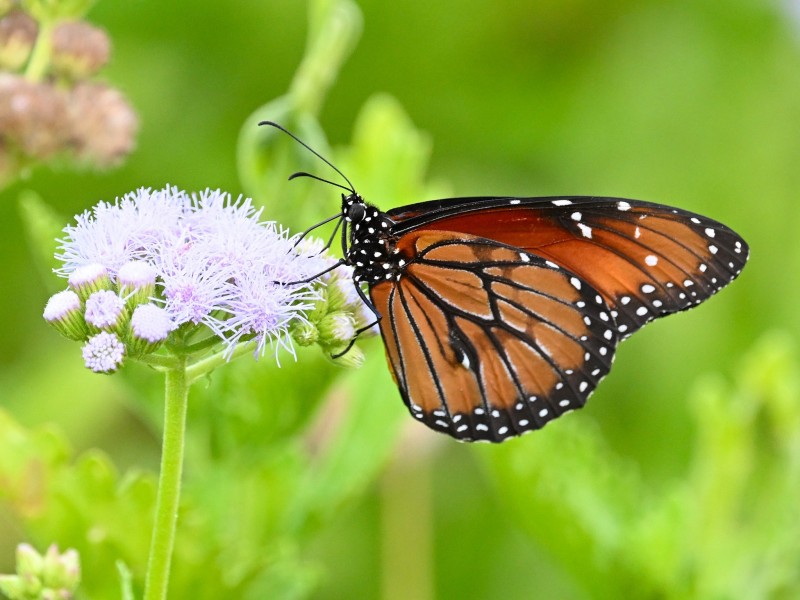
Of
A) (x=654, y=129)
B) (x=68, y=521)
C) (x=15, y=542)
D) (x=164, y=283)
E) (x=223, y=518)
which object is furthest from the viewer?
(x=654, y=129)

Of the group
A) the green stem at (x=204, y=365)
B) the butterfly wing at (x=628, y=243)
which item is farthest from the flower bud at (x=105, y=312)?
the butterfly wing at (x=628, y=243)

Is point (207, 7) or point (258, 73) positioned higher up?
point (207, 7)

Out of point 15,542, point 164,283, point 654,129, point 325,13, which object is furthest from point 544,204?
point 654,129

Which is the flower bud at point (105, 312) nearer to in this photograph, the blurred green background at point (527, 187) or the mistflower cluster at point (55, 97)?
the mistflower cluster at point (55, 97)

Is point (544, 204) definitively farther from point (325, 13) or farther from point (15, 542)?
point (15, 542)

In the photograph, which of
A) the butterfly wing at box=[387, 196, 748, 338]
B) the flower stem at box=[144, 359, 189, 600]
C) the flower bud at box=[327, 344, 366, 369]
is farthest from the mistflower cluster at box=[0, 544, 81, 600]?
the butterfly wing at box=[387, 196, 748, 338]

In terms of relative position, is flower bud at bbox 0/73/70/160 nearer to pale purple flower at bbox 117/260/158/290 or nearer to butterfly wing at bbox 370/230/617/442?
pale purple flower at bbox 117/260/158/290
